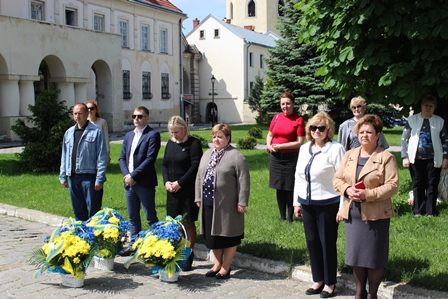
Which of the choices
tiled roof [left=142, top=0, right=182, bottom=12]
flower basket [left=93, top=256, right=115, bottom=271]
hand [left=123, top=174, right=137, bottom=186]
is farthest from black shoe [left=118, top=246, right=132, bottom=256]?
tiled roof [left=142, top=0, right=182, bottom=12]

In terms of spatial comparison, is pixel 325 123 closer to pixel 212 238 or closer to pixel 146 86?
pixel 212 238

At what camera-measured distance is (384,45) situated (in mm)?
8953

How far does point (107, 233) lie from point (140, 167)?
1111 mm

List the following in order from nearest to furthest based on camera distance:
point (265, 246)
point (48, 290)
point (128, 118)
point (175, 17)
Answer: point (48, 290) < point (265, 246) < point (128, 118) < point (175, 17)

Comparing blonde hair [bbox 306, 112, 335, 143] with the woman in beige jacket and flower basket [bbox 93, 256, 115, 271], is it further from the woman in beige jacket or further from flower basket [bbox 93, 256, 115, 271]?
flower basket [bbox 93, 256, 115, 271]

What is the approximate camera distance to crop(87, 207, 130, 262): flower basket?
6641mm

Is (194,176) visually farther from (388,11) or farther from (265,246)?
(388,11)

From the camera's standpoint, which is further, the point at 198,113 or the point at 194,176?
the point at 198,113

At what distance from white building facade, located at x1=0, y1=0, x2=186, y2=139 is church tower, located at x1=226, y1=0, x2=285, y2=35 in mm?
23708

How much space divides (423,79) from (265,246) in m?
3.50

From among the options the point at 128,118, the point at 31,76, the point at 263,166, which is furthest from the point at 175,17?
the point at 263,166

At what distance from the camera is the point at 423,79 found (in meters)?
8.57

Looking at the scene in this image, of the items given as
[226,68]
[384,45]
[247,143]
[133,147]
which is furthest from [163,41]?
[133,147]

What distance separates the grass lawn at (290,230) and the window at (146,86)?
29.8 metres
